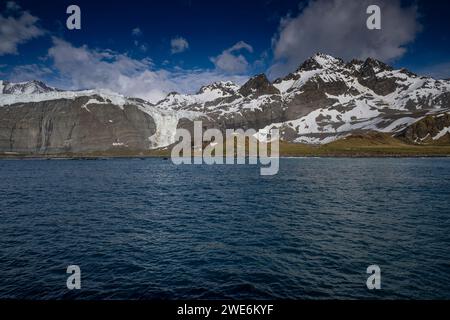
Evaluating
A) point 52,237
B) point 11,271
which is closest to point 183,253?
point 11,271

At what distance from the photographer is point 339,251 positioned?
2548cm

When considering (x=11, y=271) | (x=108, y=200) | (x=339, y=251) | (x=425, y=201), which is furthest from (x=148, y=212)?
(x=425, y=201)

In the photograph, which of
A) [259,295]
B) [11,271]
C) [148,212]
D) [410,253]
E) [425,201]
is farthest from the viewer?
[425,201]

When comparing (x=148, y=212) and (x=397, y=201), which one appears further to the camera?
(x=397, y=201)

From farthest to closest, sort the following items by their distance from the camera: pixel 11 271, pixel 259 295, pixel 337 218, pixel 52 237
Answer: pixel 337 218 → pixel 52 237 → pixel 11 271 → pixel 259 295

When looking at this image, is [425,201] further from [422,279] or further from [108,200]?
[108,200]

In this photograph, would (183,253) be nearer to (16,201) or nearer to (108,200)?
(108,200)

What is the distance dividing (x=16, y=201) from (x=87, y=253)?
34.7 m

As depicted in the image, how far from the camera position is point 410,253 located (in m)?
24.9

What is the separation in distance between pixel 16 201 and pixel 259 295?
159 ft
